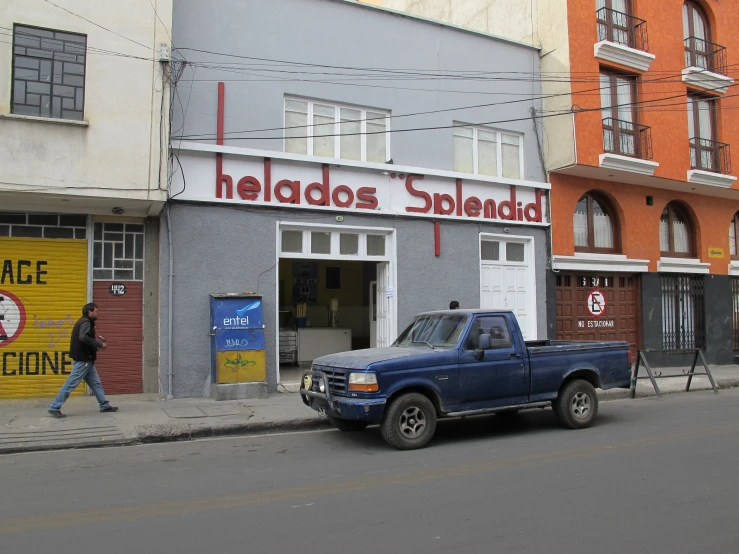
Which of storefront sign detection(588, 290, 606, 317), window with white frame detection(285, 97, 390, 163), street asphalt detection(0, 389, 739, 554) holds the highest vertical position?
window with white frame detection(285, 97, 390, 163)

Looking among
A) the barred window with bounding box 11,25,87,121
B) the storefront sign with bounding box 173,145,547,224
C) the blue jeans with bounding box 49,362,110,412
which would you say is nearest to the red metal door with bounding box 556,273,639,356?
the storefront sign with bounding box 173,145,547,224

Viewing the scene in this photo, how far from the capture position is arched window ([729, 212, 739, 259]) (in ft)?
65.4

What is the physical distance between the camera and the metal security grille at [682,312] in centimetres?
1783

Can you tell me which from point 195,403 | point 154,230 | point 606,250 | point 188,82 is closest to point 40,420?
point 195,403

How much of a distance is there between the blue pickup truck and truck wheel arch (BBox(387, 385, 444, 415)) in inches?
0.5

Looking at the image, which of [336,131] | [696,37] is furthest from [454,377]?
[696,37]

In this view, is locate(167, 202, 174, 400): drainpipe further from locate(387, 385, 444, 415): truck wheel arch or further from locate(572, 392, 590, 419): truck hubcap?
locate(572, 392, 590, 419): truck hubcap

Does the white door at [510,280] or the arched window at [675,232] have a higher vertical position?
the arched window at [675,232]

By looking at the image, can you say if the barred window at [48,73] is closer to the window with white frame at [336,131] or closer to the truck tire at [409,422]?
the window with white frame at [336,131]

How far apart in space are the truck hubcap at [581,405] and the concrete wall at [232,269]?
16.9ft

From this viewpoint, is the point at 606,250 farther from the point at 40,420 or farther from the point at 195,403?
the point at 40,420

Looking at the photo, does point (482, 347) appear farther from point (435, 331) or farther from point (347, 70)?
point (347, 70)

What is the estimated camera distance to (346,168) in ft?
43.8

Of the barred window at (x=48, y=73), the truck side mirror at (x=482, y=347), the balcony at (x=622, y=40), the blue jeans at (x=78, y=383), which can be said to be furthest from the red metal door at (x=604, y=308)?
the barred window at (x=48, y=73)
